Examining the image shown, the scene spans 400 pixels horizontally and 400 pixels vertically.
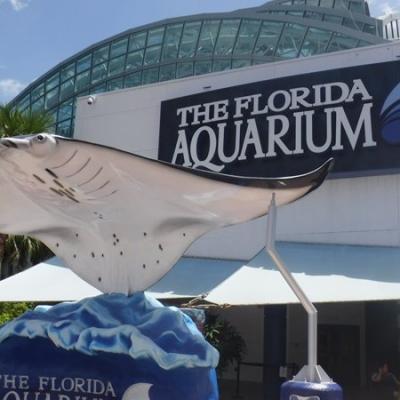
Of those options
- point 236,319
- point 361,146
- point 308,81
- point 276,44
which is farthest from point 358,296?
point 276,44

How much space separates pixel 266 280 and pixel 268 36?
2348 cm

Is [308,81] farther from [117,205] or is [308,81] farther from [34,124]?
[117,205]

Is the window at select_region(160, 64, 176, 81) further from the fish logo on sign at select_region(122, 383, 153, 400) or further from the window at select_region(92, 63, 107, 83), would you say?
the fish logo on sign at select_region(122, 383, 153, 400)

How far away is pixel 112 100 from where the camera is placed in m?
16.2

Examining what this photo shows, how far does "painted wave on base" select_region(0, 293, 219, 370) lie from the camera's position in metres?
4.46

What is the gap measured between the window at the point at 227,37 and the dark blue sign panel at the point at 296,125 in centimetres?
1837

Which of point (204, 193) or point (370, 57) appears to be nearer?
Answer: point (204, 193)

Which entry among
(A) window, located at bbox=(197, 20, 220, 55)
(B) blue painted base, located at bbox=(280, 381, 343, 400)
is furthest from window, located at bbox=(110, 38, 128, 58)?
(B) blue painted base, located at bbox=(280, 381, 343, 400)

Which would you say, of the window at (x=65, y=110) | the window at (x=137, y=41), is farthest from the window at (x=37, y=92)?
the window at (x=137, y=41)

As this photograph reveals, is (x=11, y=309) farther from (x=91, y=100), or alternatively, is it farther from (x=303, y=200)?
(x=303, y=200)

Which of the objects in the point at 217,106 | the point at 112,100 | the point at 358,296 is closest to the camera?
the point at 358,296

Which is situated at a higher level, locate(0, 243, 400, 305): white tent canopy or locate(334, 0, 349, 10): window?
locate(334, 0, 349, 10): window

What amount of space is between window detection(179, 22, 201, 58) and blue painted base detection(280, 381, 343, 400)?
97.6 feet

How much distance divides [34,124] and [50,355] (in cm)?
1067
